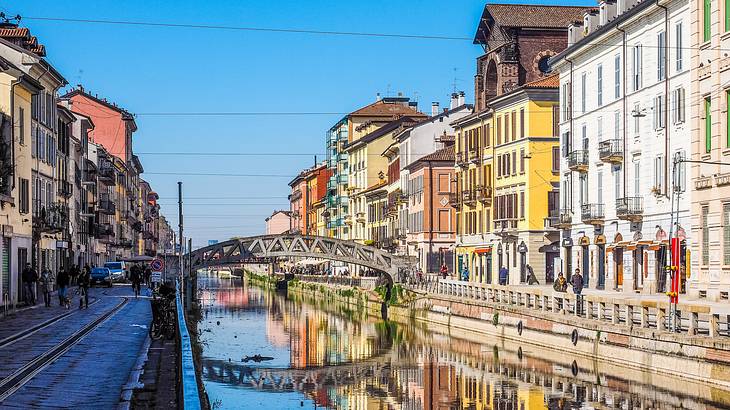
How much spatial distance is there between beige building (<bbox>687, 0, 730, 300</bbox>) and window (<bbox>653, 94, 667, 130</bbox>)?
516 cm

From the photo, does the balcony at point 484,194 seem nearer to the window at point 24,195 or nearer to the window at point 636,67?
the window at point 636,67

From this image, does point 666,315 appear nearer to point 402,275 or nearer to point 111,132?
point 402,275

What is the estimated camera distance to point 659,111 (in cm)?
5097

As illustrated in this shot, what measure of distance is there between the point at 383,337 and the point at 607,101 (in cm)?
1560

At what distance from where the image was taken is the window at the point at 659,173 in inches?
1996

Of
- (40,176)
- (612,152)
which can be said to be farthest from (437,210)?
(40,176)

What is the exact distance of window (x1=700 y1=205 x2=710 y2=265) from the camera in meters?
42.8

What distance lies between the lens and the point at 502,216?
77.9m

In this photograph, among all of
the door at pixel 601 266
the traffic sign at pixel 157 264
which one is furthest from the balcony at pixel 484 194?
the traffic sign at pixel 157 264

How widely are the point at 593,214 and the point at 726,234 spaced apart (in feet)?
61.9

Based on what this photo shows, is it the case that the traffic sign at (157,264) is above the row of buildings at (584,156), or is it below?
below

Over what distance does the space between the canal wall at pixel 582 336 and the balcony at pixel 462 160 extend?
19.8 meters

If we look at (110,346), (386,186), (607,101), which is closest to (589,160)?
(607,101)

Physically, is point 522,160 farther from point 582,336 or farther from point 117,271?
point 582,336
